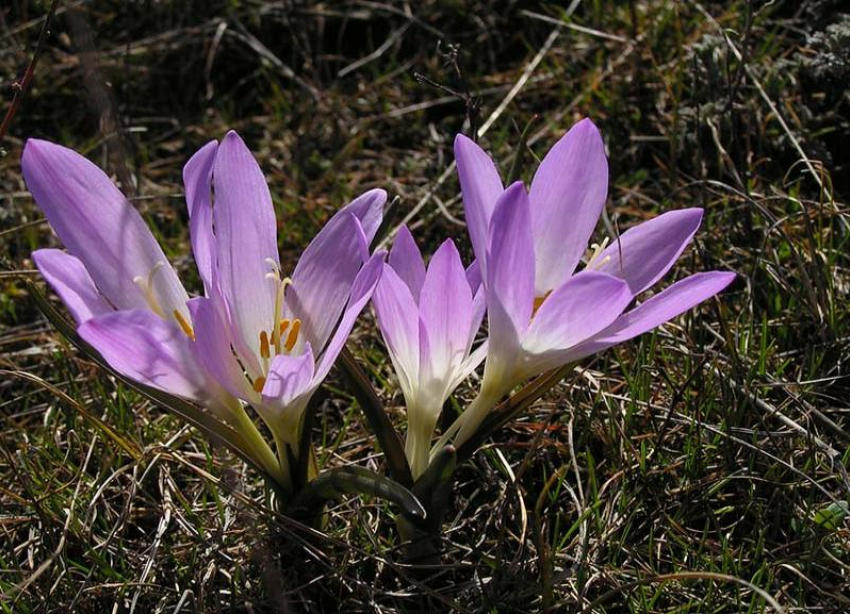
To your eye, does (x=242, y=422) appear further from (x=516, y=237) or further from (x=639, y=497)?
(x=639, y=497)

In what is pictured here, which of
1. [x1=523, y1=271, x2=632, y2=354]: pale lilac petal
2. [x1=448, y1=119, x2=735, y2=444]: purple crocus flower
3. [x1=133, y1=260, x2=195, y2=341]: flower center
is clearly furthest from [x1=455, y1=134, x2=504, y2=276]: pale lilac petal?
[x1=133, y1=260, x2=195, y2=341]: flower center

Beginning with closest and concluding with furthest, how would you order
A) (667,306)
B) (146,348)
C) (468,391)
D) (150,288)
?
(146,348) < (667,306) < (150,288) < (468,391)

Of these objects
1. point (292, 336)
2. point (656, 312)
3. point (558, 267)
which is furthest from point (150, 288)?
point (656, 312)

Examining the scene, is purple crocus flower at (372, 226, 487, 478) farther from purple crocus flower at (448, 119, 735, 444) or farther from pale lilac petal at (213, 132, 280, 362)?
pale lilac petal at (213, 132, 280, 362)

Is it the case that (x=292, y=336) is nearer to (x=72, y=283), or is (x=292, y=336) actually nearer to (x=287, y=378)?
(x=287, y=378)

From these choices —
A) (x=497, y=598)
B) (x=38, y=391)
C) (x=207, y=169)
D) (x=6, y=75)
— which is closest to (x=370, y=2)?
(x=6, y=75)

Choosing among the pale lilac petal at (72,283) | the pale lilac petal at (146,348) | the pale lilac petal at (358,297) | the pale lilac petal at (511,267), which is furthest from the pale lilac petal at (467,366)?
the pale lilac petal at (72,283)

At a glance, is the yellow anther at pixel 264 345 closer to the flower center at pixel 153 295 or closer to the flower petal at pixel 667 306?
the flower center at pixel 153 295

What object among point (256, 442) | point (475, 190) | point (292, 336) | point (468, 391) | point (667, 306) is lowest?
point (468, 391)
